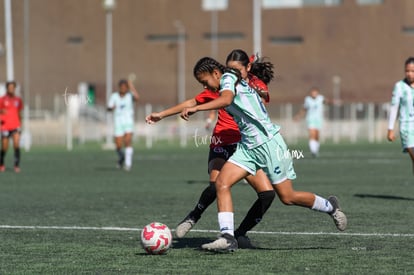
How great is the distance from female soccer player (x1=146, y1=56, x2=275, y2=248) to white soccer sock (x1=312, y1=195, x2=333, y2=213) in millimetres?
458

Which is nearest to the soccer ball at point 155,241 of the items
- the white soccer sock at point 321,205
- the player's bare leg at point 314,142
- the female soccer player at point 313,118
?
the white soccer sock at point 321,205

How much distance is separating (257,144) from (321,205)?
101 centimetres

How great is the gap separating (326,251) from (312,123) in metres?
24.8

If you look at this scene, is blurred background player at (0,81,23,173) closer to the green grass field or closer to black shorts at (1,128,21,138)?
black shorts at (1,128,21,138)

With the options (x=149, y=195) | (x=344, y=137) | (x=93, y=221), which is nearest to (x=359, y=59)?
(x=344, y=137)

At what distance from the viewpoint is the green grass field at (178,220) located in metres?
9.12

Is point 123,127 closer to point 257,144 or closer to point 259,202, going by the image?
point 259,202

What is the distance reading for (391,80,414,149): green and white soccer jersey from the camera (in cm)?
1592

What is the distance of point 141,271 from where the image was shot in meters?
8.77

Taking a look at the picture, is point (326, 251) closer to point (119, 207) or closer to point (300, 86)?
point (119, 207)

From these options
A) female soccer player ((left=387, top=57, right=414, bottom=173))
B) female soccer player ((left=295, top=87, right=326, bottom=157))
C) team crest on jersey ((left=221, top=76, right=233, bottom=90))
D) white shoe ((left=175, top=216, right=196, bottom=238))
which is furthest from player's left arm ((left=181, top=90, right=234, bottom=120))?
female soccer player ((left=295, top=87, right=326, bottom=157))

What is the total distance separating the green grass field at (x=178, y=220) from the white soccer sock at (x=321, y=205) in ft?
1.33

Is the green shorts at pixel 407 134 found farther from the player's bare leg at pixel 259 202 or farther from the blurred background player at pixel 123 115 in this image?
the blurred background player at pixel 123 115

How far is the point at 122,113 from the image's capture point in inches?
1059
